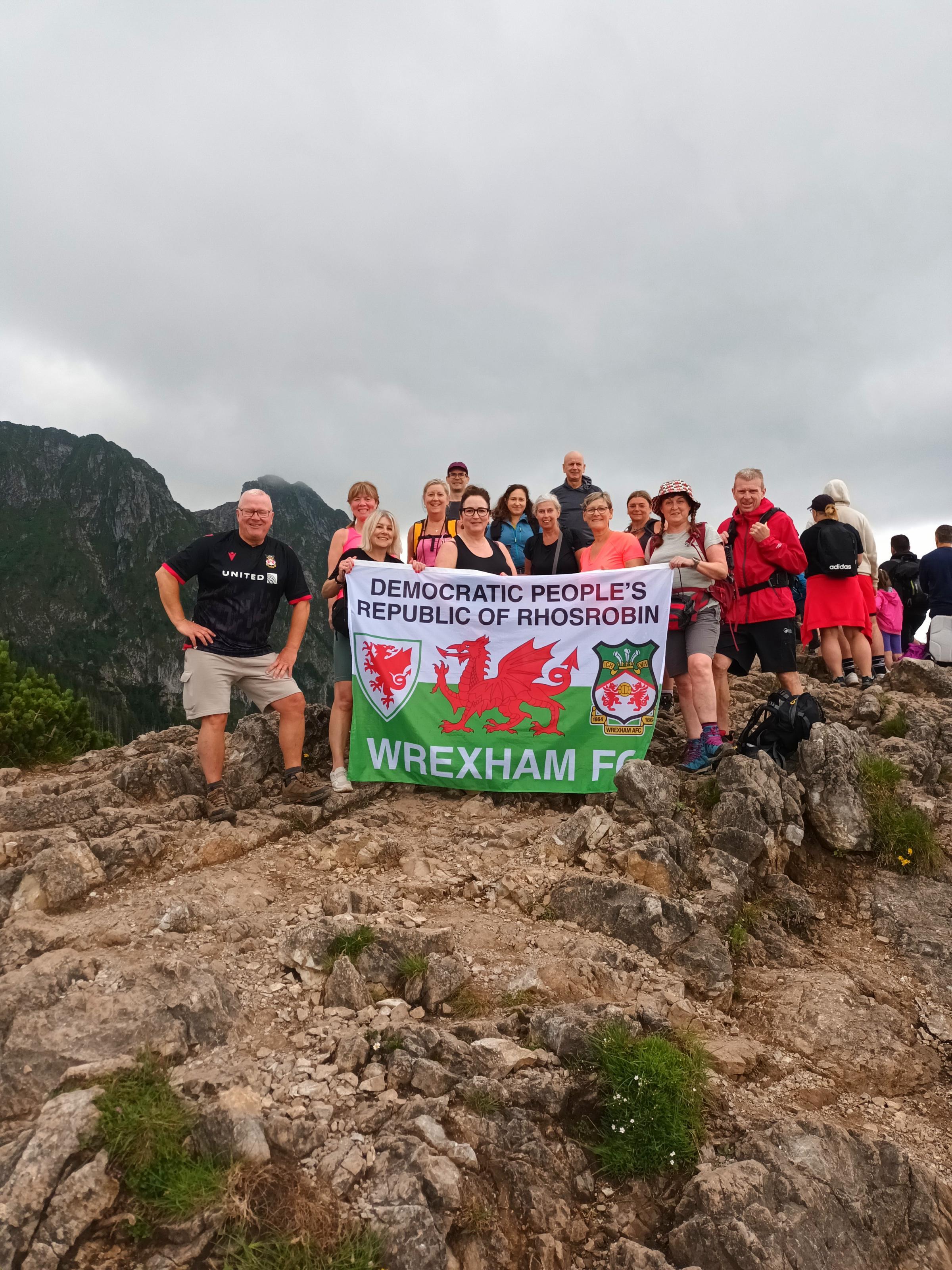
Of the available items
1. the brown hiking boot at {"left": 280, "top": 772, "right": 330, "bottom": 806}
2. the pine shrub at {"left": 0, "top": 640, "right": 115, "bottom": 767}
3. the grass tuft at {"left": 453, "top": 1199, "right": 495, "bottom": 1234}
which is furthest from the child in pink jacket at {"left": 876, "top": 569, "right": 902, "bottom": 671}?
the pine shrub at {"left": 0, "top": 640, "right": 115, "bottom": 767}

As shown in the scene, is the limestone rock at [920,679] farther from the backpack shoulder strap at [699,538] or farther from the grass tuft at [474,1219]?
the grass tuft at [474,1219]

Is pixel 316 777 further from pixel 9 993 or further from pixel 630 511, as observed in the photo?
pixel 630 511

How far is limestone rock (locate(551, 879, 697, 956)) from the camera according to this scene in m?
5.65

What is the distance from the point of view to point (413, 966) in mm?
4918

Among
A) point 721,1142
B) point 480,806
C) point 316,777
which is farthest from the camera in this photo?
point 316,777

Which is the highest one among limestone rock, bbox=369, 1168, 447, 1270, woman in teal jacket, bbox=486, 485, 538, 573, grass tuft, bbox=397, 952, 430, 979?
woman in teal jacket, bbox=486, 485, 538, 573

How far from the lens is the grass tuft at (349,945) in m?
5.03

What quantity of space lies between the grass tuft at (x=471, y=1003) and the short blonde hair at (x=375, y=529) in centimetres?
467

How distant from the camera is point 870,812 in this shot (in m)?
7.02

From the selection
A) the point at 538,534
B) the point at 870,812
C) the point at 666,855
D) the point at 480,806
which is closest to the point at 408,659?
the point at 480,806

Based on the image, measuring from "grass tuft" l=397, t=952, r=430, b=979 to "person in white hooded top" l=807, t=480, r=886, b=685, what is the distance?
8191mm

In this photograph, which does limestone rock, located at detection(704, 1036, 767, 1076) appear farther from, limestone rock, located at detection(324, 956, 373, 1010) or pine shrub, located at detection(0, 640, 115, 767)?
pine shrub, located at detection(0, 640, 115, 767)

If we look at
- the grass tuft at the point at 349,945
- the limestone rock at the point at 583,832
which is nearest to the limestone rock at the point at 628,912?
the limestone rock at the point at 583,832

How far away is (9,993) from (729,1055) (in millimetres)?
4645
